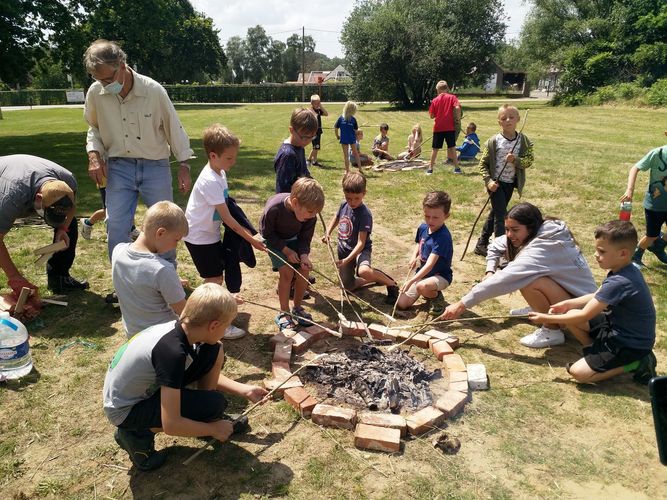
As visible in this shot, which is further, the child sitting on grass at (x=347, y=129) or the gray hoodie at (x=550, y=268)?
the child sitting on grass at (x=347, y=129)

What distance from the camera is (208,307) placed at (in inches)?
98.3

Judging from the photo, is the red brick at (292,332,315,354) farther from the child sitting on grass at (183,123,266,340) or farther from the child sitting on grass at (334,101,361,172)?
the child sitting on grass at (334,101,361,172)

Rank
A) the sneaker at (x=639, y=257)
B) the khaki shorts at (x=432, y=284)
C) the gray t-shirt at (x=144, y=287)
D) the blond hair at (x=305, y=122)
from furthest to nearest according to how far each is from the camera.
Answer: the sneaker at (x=639, y=257), the khaki shorts at (x=432, y=284), the blond hair at (x=305, y=122), the gray t-shirt at (x=144, y=287)

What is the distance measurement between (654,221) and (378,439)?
466 cm

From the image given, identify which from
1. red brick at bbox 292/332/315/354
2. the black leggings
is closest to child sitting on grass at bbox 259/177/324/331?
red brick at bbox 292/332/315/354

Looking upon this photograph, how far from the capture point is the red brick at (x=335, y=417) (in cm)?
314

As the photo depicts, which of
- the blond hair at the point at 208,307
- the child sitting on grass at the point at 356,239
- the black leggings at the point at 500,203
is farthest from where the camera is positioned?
the black leggings at the point at 500,203

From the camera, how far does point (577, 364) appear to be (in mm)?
3670

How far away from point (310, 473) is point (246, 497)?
375 mm

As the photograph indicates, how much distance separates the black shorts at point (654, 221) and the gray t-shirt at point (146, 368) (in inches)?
215

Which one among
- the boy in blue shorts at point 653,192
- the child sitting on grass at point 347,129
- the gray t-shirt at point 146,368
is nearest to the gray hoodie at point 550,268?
the boy in blue shorts at point 653,192

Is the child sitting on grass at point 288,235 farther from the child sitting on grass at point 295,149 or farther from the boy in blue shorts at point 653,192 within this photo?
the boy in blue shorts at point 653,192

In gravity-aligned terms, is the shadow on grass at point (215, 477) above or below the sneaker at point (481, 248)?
below

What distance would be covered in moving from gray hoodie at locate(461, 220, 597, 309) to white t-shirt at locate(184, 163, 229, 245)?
7.19 ft
